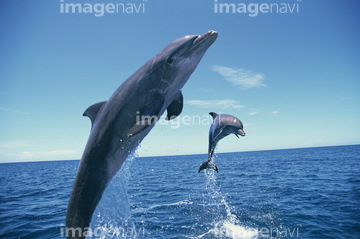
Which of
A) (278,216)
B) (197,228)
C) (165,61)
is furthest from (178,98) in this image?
(278,216)

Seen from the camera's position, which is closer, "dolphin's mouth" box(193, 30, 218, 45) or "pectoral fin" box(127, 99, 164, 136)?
"pectoral fin" box(127, 99, 164, 136)

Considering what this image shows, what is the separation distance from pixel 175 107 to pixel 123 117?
112 centimetres

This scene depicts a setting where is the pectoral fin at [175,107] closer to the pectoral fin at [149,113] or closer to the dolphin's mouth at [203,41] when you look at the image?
the pectoral fin at [149,113]

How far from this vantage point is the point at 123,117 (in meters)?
3.35

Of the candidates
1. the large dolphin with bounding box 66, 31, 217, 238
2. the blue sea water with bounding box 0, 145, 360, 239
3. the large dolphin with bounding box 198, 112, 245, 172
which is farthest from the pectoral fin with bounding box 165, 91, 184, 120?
the large dolphin with bounding box 198, 112, 245, 172

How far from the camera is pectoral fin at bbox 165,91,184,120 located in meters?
4.05

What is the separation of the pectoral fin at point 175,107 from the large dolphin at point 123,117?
47 centimetres

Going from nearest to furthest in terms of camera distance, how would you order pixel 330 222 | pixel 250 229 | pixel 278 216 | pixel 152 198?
pixel 250 229 → pixel 330 222 → pixel 278 216 → pixel 152 198

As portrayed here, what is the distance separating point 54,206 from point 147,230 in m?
8.10

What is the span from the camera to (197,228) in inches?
362

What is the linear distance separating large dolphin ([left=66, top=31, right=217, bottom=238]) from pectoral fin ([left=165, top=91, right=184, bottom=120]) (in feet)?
1.54

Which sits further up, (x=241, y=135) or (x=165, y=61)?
(x=165, y=61)

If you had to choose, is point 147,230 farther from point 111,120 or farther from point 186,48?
point 186,48

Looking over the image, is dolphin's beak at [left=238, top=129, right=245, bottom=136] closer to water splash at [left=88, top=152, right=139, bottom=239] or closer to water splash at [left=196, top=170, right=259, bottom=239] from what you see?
water splash at [left=196, top=170, right=259, bottom=239]
